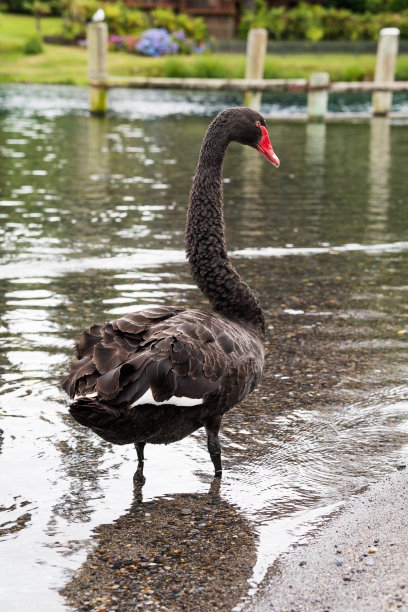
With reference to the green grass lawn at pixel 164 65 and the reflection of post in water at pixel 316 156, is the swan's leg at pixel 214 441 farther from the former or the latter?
the green grass lawn at pixel 164 65

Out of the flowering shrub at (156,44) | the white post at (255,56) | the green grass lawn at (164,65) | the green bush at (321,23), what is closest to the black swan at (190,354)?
the white post at (255,56)

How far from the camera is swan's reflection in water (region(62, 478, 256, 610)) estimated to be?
126 inches

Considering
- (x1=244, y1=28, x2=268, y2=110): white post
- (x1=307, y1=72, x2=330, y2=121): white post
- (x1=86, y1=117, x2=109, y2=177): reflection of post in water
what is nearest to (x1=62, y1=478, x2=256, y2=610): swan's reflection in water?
(x1=86, y1=117, x2=109, y2=177): reflection of post in water

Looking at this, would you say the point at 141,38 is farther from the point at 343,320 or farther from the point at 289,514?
the point at 289,514

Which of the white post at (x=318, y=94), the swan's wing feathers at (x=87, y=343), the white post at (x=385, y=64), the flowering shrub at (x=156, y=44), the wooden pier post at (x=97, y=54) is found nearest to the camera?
the swan's wing feathers at (x=87, y=343)

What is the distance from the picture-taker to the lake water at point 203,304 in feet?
13.0

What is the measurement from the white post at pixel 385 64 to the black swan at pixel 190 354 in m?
18.8

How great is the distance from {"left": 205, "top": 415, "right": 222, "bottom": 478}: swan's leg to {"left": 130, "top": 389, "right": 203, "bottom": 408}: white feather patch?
1.07ft

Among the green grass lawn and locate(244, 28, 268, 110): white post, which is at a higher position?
locate(244, 28, 268, 110): white post

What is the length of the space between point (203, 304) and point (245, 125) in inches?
105

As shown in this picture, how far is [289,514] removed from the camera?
12.8 feet

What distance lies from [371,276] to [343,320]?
1.45 m

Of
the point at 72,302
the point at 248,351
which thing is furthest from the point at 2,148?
the point at 248,351

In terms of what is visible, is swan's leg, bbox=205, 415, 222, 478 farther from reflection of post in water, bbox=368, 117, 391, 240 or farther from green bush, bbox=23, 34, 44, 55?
green bush, bbox=23, 34, 44, 55
